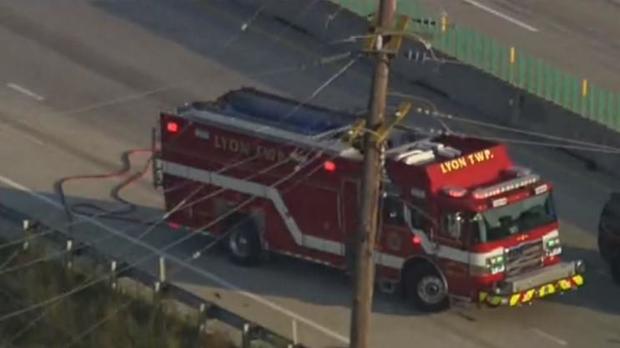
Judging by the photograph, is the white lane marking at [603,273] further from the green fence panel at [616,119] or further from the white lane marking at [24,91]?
the white lane marking at [24,91]

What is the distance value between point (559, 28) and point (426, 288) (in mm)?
17218

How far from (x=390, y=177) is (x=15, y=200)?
807cm

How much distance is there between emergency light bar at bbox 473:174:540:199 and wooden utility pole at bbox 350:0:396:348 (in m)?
7.23

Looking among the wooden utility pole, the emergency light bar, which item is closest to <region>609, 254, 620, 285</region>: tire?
the emergency light bar

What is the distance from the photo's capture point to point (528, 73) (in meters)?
43.6

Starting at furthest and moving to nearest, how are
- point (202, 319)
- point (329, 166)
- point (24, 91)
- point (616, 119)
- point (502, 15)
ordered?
point (502, 15) → point (24, 91) → point (616, 119) → point (329, 166) → point (202, 319)

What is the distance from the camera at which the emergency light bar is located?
112 ft

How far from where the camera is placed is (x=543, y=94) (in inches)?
1694

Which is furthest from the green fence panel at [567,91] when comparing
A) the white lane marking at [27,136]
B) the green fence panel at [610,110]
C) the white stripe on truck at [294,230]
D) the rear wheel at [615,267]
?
the white lane marking at [27,136]

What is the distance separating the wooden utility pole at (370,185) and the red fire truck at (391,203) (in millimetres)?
6481

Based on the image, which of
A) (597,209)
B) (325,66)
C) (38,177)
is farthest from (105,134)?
(597,209)

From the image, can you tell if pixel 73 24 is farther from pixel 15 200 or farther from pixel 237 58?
pixel 15 200

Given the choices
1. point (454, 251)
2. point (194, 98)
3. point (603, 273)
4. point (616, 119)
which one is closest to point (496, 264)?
point (454, 251)

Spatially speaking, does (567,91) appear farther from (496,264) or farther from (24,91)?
(24,91)
